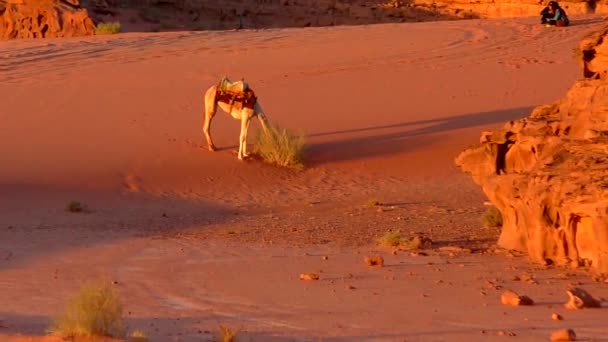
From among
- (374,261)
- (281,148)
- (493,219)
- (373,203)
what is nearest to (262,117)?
A: (281,148)

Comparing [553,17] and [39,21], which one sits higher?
[39,21]

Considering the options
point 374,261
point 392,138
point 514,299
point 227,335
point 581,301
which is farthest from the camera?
point 392,138

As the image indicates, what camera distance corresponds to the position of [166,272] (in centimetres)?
1110

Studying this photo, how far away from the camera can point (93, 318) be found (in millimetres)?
7805

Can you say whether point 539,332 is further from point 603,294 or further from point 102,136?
point 102,136

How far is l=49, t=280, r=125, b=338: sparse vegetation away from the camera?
7.82 meters

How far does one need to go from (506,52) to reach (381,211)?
12.6 metres

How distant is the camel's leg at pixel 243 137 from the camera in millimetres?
18891

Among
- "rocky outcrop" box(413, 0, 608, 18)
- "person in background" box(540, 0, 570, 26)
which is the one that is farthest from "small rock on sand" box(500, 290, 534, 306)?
"rocky outcrop" box(413, 0, 608, 18)

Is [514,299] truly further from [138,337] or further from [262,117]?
[262,117]

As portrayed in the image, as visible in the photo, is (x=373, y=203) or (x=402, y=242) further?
(x=373, y=203)

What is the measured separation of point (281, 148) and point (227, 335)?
11.4 m

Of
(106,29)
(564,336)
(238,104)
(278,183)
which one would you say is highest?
(564,336)

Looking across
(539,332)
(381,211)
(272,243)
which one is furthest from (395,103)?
(539,332)
